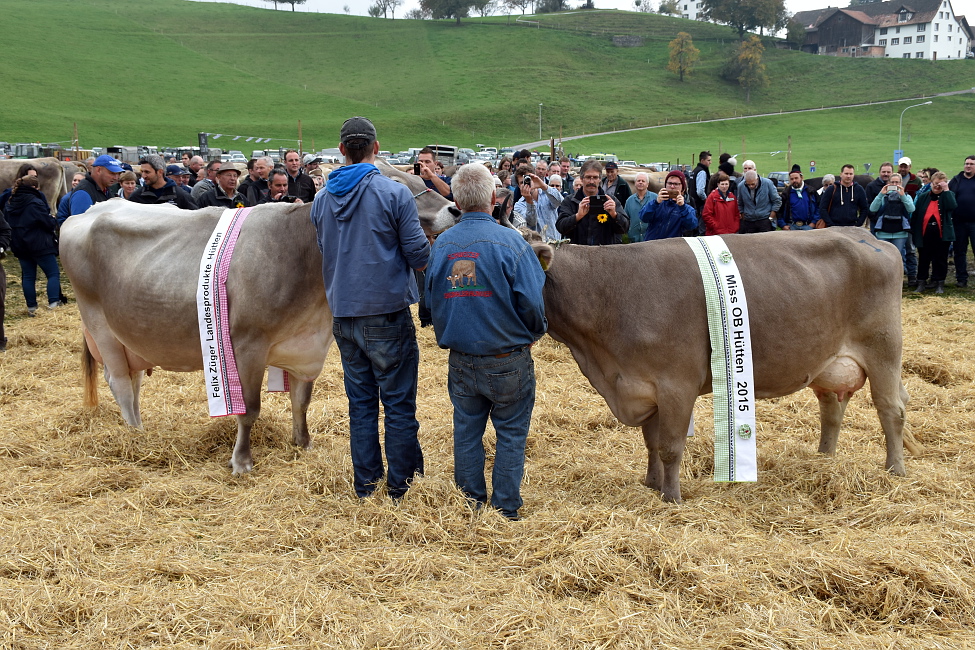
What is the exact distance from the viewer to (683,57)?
83938 millimetres

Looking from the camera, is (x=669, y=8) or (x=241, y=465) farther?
(x=669, y=8)

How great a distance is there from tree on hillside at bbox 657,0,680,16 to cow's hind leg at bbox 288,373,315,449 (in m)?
138

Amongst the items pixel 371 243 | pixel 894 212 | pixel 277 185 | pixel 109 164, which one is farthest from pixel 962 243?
pixel 109 164

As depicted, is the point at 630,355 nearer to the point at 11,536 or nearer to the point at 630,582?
the point at 630,582

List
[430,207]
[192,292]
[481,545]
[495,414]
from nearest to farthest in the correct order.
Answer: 1. [481,545]
2. [495,414]
3. [430,207]
4. [192,292]

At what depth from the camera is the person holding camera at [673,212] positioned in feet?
29.1

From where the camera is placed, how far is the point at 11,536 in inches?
171

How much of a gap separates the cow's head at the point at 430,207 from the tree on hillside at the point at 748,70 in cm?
8184

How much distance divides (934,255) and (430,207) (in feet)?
35.4

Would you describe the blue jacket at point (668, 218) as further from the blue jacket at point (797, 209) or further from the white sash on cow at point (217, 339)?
the blue jacket at point (797, 209)

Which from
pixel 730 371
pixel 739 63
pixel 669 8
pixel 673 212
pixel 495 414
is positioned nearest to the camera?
pixel 495 414

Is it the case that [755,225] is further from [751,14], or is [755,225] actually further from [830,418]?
[751,14]

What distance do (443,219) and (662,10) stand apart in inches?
5528

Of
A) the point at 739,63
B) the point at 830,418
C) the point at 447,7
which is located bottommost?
the point at 830,418
